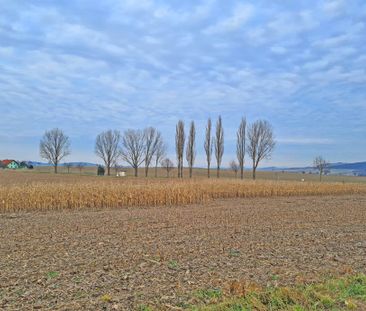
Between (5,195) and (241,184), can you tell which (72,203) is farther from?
(241,184)

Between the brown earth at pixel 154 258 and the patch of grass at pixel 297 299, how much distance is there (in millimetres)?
494

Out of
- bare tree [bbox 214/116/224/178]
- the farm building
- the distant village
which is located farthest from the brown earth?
the farm building

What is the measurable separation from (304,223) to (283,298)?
937 centimetres

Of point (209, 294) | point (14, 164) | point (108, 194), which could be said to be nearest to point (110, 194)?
point (108, 194)

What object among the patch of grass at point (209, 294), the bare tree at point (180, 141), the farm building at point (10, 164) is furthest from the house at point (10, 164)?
the patch of grass at point (209, 294)

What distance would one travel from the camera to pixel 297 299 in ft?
15.5

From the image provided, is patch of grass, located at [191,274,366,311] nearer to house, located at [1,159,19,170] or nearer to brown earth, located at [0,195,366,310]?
brown earth, located at [0,195,366,310]

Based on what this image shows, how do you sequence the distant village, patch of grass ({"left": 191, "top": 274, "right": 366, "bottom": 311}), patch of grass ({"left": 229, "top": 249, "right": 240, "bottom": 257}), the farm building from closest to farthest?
1. patch of grass ({"left": 191, "top": 274, "right": 366, "bottom": 311})
2. patch of grass ({"left": 229, "top": 249, "right": 240, "bottom": 257})
3. the distant village
4. the farm building

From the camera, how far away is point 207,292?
5.23 metres

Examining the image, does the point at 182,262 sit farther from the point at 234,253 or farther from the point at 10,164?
the point at 10,164

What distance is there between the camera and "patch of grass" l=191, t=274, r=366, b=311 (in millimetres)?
4480

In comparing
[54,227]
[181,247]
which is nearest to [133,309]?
[181,247]

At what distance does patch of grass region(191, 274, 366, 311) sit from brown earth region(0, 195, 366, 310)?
494 millimetres

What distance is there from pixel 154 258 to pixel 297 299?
3.61 meters
